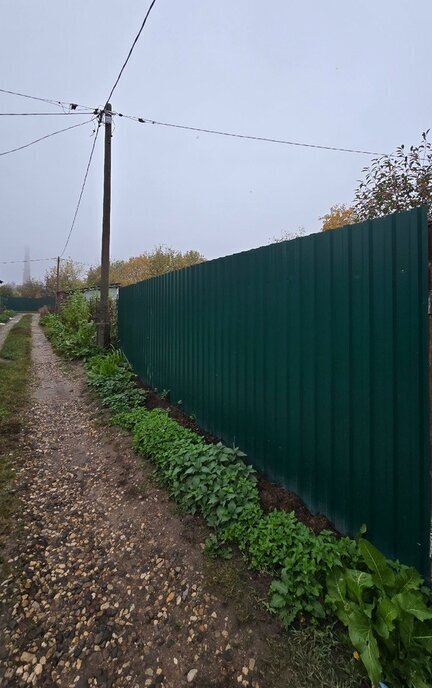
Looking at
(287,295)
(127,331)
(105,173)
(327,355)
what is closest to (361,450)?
(327,355)

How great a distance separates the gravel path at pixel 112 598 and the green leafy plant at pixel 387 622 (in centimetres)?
49

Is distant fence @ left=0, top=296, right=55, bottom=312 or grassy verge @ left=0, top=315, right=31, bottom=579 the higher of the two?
Result: distant fence @ left=0, top=296, right=55, bottom=312

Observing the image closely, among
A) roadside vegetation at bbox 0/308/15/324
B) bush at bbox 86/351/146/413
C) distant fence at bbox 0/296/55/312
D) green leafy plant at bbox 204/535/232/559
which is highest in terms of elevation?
distant fence at bbox 0/296/55/312

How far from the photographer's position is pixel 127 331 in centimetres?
732

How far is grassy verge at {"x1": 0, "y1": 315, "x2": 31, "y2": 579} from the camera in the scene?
2676 millimetres

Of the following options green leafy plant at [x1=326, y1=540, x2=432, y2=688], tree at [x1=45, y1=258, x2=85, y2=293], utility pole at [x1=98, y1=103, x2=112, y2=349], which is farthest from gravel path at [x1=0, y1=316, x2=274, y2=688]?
tree at [x1=45, y1=258, x2=85, y2=293]

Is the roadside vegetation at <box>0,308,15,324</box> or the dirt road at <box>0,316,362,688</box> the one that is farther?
the roadside vegetation at <box>0,308,15,324</box>

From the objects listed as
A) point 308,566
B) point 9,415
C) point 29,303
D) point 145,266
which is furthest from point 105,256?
point 29,303

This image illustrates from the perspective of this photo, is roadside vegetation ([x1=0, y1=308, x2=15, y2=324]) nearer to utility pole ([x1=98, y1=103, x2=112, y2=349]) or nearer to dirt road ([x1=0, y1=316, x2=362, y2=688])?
utility pole ([x1=98, y1=103, x2=112, y2=349])

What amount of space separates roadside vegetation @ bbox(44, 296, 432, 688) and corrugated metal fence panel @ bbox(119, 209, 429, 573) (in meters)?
0.27

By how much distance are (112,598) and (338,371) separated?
6.52ft

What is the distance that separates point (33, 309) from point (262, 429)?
43.3 metres

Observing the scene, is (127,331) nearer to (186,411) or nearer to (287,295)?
(186,411)

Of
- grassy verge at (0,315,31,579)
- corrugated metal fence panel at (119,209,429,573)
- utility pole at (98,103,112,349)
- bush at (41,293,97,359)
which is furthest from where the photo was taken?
bush at (41,293,97,359)
